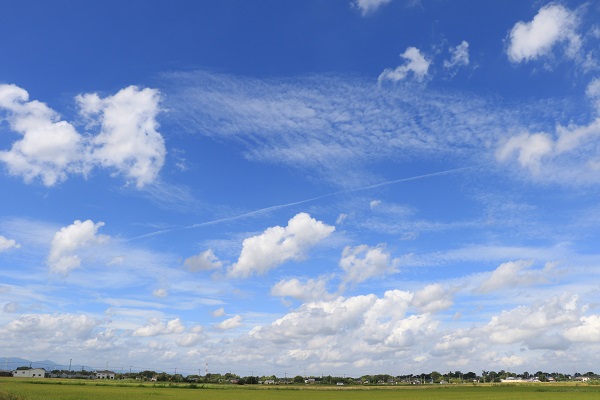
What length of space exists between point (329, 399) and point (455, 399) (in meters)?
22.6

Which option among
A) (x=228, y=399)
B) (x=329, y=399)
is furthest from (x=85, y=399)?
(x=329, y=399)

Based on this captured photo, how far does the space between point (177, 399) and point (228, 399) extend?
1042cm

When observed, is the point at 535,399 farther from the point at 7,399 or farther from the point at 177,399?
the point at 7,399

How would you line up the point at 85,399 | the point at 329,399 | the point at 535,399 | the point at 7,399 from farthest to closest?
1. the point at 329,399
2. the point at 535,399
3. the point at 85,399
4. the point at 7,399

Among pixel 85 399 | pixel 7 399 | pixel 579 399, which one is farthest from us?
pixel 579 399

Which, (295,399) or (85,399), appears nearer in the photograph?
(85,399)

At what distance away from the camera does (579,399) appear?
253 ft

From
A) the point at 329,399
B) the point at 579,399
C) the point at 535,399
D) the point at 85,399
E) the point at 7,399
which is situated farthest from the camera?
the point at 329,399

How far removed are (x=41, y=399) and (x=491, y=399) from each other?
72604 mm

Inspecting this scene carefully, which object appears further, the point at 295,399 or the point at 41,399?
the point at 295,399

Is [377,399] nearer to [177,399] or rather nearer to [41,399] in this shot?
[177,399]

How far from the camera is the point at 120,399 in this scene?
71688 millimetres

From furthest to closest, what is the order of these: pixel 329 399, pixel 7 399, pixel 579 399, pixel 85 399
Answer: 1. pixel 329 399
2. pixel 579 399
3. pixel 85 399
4. pixel 7 399

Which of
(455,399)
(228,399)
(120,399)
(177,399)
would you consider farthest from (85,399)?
(455,399)
